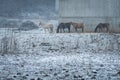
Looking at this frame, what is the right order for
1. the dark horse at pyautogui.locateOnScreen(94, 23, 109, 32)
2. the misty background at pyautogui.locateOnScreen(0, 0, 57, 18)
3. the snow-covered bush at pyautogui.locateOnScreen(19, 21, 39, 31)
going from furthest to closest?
the misty background at pyautogui.locateOnScreen(0, 0, 57, 18) → the snow-covered bush at pyautogui.locateOnScreen(19, 21, 39, 31) → the dark horse at pyautogui.locateOnScreen(94, 23, 109, 32)

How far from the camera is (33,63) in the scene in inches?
352

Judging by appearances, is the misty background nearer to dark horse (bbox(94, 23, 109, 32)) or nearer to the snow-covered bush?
the snow-covered bush

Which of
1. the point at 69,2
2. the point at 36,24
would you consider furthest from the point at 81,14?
the point at 36,24

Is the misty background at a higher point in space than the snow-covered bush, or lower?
higher

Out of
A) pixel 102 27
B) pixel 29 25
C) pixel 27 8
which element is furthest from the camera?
pixel 27 8

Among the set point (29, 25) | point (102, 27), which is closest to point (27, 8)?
point (29, 25)

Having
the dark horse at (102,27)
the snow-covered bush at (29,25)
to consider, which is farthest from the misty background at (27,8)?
the dark horse at (102,27)

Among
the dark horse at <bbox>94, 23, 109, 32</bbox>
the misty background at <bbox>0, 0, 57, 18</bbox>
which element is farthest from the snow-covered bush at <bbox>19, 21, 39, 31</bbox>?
the dark horse at <bbox>94, 23, 109, 32</bbox>

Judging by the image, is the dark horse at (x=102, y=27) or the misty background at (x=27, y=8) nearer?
the dark horse at (x=102, y=27)

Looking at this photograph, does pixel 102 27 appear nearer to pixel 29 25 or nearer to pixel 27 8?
pixel 29 25

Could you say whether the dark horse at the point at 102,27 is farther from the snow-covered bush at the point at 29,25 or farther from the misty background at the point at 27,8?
the misty background at the point at 27,8

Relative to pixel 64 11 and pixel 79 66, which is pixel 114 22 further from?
pixel 79 66

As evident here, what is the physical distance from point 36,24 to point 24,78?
2692 centimetres

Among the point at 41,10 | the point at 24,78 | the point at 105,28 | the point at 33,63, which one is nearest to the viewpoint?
the point at 24,78
